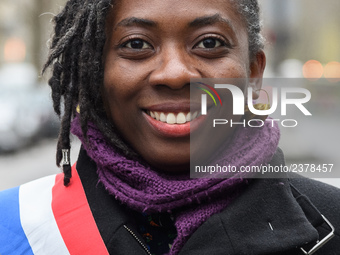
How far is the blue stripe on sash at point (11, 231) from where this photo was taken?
204cm

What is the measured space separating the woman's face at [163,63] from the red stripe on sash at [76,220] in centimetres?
33

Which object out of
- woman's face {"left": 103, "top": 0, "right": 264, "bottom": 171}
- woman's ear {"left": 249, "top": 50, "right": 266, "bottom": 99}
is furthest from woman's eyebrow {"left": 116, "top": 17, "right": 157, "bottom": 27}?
woman's ear {"left": 249, "top": 50, "right": 266, "bottom": 99}

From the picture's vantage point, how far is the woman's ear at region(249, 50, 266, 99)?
235 cm

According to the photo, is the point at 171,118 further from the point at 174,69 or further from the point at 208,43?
the point at 208,43

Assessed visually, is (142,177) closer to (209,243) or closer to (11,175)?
(209,243)

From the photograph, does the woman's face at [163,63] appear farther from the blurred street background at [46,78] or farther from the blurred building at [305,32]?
the blurred building at [305,32]

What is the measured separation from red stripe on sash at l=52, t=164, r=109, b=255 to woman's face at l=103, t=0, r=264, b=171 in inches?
13.1

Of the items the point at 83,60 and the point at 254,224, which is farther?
the point at 83,60

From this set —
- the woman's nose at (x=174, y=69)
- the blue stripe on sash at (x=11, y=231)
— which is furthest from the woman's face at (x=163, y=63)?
the blue stripe on sash at (x=11, y=231)

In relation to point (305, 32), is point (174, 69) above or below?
above

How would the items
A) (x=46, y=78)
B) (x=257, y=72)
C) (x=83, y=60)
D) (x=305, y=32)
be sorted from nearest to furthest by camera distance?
(x=83, y=60) < (x=257, y=72) < (x=46, y=78) < (x=305, y=32)

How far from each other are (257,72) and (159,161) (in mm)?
674

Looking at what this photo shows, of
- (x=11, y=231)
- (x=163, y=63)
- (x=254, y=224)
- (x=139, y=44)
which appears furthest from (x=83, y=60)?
(x=254, y=224)

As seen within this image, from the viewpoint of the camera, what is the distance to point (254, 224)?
1972 mm
